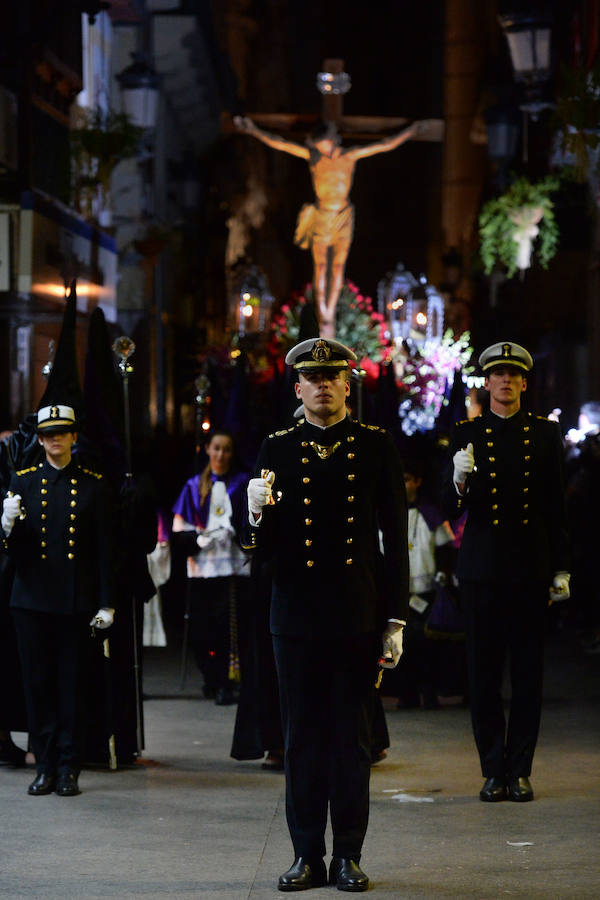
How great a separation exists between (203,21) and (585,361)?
13.7 m

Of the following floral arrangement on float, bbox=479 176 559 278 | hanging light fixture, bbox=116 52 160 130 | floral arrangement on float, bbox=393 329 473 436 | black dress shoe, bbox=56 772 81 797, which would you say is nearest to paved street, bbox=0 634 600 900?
black dress shoe, bbox=56 772 81 797

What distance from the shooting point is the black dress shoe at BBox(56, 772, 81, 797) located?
869cm

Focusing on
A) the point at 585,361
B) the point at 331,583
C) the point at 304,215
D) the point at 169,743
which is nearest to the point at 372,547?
the point at 331,583

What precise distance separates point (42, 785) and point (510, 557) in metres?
2.58

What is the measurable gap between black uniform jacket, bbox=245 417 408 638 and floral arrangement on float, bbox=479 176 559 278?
17859mm

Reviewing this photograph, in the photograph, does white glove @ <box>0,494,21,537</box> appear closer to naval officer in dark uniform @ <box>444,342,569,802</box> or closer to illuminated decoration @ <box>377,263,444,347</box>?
naval officer in dark uniform @ <box>444,342,569,802</box>

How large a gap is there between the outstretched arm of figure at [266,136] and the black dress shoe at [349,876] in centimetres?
2132

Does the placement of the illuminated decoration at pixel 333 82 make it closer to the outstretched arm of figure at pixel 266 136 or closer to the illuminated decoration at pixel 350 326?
the outstretched arm of figure at pixel 266 136

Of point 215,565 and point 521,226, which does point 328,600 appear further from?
point 521,226

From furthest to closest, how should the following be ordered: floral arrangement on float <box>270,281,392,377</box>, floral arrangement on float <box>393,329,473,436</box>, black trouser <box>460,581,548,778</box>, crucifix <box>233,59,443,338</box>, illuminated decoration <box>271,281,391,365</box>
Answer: crucifix <box>233,59,443,338</box>, illuminated decoration <box>271,281,391,365</box>, floral arrangement on float <box>270,281,392,377</box>, floral arrangement on float <box>393,329,473,436</box>, black trouser <box>460,581,548,778</box>

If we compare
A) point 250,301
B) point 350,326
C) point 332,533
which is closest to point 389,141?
point 350,326

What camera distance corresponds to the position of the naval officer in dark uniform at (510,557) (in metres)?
8.42

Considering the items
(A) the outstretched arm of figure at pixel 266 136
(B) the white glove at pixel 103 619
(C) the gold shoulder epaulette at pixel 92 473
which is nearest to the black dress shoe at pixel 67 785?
(B) the white glove at pixel 103 619

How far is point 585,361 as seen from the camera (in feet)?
78.6
